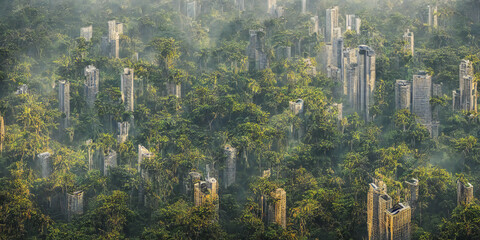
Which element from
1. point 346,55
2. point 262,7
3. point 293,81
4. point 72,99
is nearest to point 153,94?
point 72,99

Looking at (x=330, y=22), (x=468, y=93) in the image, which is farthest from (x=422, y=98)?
(x=330, y=22)

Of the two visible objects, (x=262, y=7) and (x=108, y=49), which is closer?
(x=108, y=49)

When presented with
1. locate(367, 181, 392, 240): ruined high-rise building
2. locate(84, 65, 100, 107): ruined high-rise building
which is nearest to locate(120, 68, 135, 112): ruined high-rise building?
locate(84, 65, 100, 107): ruined high-rise building

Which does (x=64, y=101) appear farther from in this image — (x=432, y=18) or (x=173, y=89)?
(x=432, y=18)

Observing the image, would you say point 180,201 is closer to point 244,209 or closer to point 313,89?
point 244,209

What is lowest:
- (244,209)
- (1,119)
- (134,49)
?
(244,209)

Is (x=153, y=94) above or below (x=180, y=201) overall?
above

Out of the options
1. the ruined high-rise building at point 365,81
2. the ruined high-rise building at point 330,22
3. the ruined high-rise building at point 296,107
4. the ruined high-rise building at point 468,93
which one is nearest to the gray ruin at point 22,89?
the ruined high-rise building at point 296,107

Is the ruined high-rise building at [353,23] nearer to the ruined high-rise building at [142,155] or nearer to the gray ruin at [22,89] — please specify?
the ruined high-rise building at [142,155]
